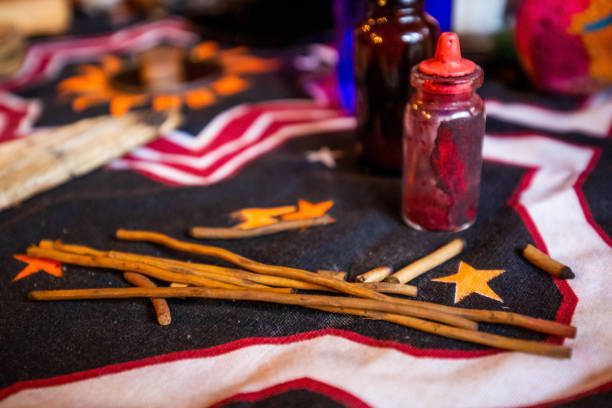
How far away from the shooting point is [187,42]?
4.59 ft

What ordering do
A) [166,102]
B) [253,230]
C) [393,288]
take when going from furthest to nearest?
[166,102] < [253,230] < [393,288]

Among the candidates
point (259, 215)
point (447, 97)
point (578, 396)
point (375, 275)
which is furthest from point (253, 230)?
point (578, 396)

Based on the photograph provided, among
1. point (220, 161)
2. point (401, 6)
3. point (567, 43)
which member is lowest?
point (220, 161)

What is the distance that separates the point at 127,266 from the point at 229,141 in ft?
1.27

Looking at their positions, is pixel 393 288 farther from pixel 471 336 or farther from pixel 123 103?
pixel 123 103

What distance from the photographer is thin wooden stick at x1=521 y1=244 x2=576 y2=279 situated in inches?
22.6

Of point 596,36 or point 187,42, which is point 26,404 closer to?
point 596,36

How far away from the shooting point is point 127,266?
0.62 metres

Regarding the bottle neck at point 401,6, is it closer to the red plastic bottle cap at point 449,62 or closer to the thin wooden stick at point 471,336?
the red plastic bottle cap at point 449,62

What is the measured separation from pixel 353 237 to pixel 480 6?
2.03ft

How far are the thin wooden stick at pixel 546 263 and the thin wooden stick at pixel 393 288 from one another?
14 centimetres

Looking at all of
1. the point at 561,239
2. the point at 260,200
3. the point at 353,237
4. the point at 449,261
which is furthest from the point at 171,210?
the point at 561,239

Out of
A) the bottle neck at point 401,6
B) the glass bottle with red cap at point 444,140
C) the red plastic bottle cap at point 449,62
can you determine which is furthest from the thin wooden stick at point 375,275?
the bottle neck at point 401,6

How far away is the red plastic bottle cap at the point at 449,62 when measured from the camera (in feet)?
1.90
